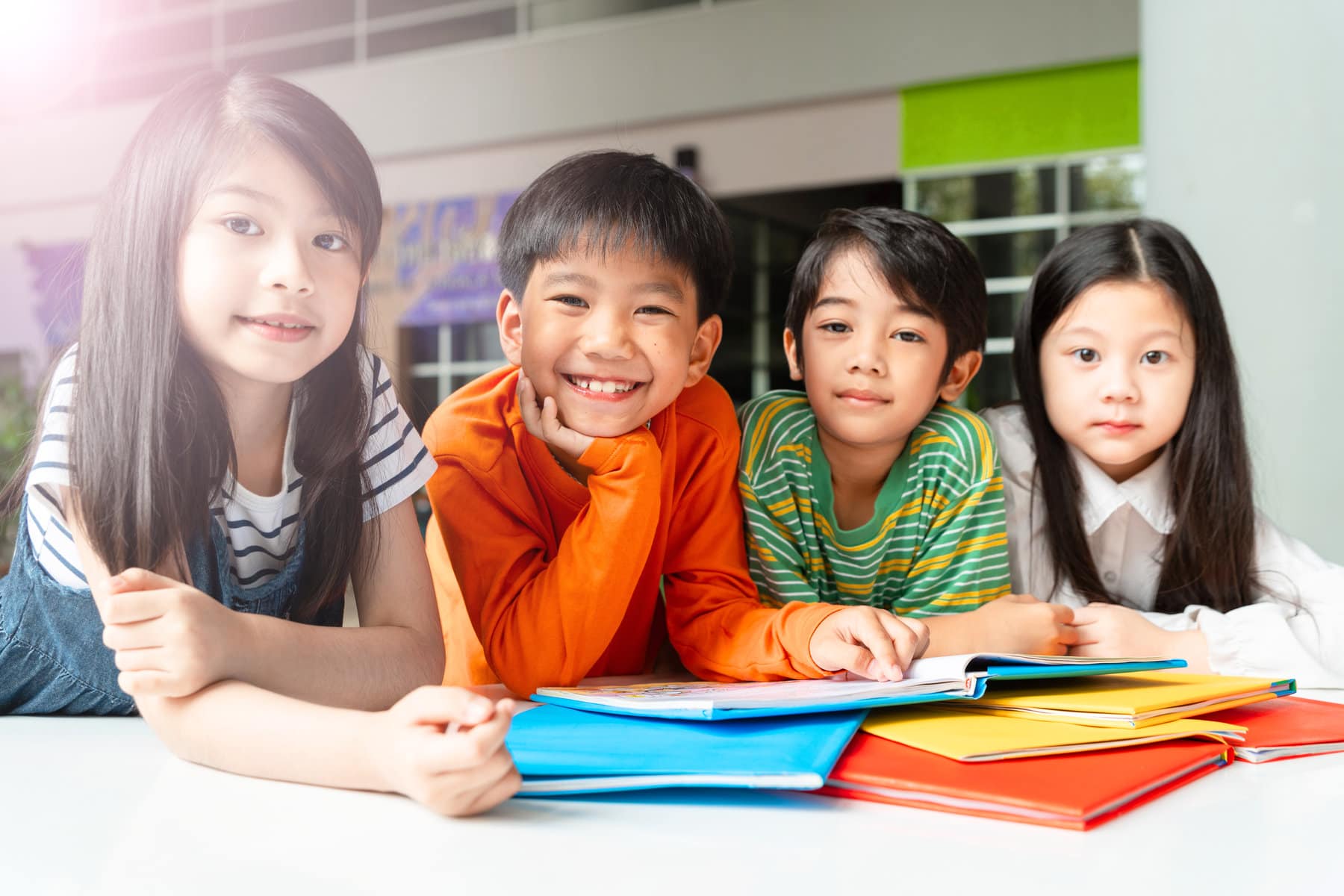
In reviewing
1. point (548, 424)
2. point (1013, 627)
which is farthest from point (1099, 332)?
point (548, 424)

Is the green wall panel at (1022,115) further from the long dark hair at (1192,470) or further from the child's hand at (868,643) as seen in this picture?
the child's hand at (868,643)

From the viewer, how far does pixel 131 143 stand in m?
0.83

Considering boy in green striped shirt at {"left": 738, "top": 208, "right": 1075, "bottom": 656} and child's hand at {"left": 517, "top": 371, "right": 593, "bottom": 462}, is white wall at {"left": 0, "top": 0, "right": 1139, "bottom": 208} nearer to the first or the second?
boy in green striped shirt at {"left": 738, "top": 208, "right": 1075, "bottom": 656}

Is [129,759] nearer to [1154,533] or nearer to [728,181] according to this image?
[1154,533]

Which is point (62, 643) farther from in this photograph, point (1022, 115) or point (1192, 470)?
point (1022, 115)

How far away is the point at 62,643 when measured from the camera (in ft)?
3.03

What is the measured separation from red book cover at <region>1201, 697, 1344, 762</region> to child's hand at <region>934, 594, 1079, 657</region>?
160 millimetres

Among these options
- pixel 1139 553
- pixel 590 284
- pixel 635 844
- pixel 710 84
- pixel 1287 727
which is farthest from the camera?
pixel 710 84

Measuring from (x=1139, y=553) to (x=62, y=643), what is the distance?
1165 mm

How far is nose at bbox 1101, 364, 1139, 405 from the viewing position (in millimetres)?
1183

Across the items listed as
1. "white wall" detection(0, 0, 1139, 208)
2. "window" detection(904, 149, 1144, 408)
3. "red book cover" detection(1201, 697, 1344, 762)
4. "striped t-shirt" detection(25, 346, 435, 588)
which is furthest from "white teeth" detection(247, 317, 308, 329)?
"white wall" detection(0, 0, 1139, 208)

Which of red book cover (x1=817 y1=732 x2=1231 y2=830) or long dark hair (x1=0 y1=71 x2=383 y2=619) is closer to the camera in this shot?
red book cover (x1=817 y1=732 x2=1231 y2=830)


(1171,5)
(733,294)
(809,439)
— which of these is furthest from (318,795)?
(733,294)

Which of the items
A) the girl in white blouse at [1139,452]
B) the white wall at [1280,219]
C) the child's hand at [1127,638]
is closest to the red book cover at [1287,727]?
the child's hand at [1127,638]
